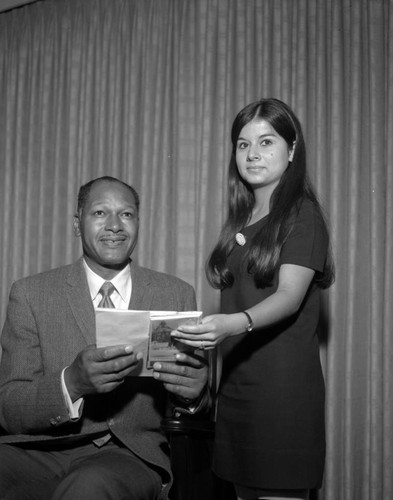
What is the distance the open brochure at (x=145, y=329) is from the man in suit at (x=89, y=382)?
0.04 metres

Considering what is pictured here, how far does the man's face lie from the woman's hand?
78cm

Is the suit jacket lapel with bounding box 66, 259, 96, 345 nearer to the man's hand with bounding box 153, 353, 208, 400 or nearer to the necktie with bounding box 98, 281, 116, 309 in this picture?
the necktie with bounding box 98, 281, 116, 309

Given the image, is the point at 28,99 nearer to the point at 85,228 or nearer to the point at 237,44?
the point at 237,44

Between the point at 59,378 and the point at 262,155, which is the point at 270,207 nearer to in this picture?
the point at 262,155

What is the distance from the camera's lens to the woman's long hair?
7.02 ft

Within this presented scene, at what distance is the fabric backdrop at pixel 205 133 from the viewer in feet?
10.4

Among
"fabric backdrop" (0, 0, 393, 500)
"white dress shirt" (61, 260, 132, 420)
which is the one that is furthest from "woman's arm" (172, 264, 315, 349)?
"fabric backdrop" (0, 0, 393, 500)

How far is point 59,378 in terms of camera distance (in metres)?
2.22

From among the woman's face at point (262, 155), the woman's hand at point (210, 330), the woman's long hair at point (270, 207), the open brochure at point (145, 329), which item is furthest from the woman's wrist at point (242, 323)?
the woman's face at point (262, 155)

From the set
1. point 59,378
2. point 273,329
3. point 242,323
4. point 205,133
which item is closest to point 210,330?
point 242,323

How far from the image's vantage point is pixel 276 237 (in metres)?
2.13

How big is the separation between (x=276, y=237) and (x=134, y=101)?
1.87 metres

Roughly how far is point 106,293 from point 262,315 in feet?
2.84

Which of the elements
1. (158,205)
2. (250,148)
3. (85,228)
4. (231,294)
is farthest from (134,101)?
(231,294)
